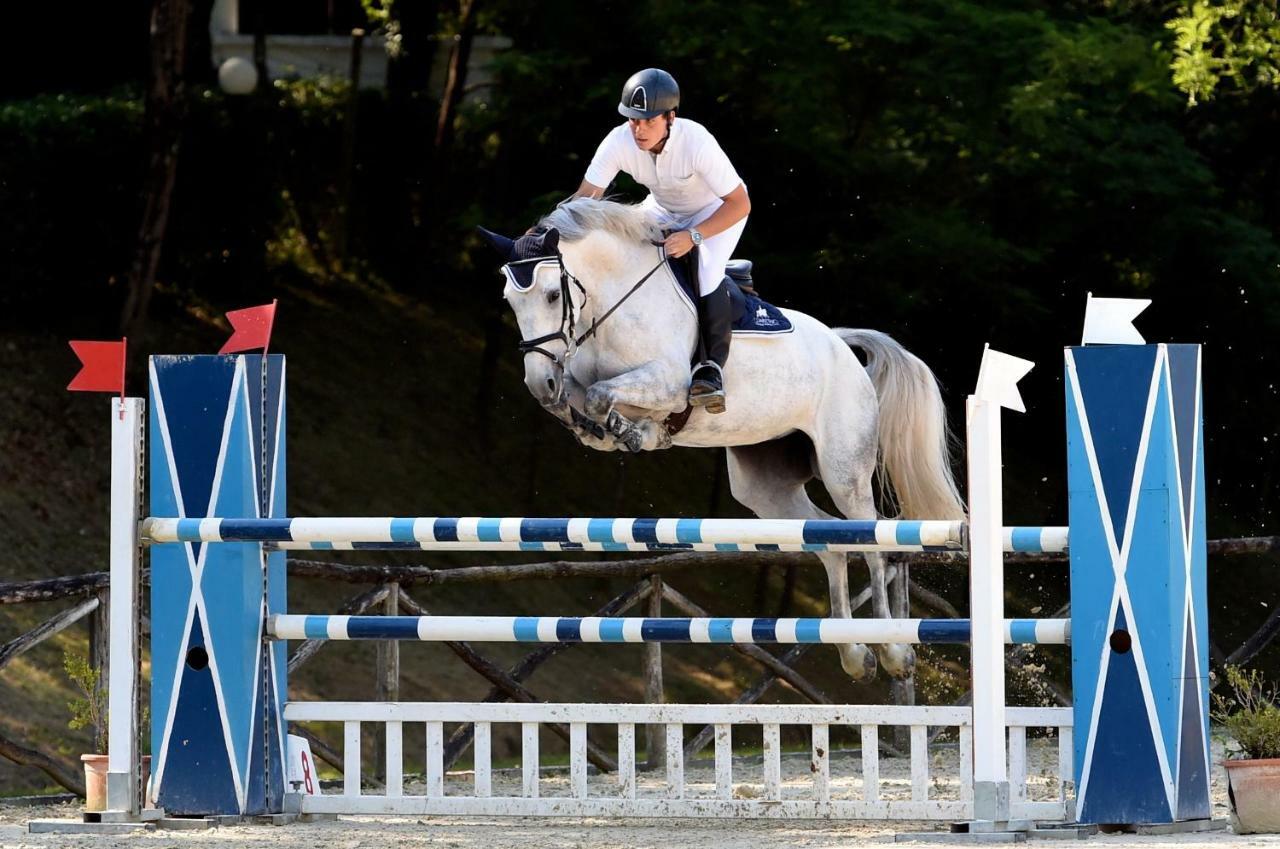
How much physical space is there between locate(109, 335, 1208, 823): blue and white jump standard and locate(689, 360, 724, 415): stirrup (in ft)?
2.50

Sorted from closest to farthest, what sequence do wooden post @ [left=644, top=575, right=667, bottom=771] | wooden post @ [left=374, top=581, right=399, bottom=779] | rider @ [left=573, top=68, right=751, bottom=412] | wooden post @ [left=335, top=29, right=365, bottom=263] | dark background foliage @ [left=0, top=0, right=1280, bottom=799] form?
rider @ [left=573, top=68, right=751, bottom=412] → wooden post @ [left=374, top=581, right=399, bottom=779] → wooden post @ [left=644, top=575, right=667, bottom=771] → dark background foliage @ [left=0, top=0, right=1280, bottom=799] → wooden post @ [left=335, top=29, right=365, bottom=263]

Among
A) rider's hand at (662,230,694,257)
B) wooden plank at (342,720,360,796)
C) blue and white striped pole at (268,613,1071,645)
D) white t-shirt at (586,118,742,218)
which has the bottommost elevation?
wooden plank at (342,720,360,796)

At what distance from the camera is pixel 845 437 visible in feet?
20.3

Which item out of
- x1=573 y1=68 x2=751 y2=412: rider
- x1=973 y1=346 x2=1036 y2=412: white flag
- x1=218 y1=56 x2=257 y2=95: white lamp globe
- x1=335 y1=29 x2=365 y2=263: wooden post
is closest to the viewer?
x1=973 y1=346 x2=1036 y2=412: white flag

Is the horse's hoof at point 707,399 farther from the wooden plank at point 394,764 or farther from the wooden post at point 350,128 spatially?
the wooden post at point 350,128

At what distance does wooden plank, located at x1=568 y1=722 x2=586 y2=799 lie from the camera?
514 cm

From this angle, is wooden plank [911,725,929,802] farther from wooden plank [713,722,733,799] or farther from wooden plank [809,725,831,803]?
wooden plank [713,722,733,799]

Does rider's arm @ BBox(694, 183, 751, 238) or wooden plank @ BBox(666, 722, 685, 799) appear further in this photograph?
rider's arm @ BBox(694, 183, 751, 238)

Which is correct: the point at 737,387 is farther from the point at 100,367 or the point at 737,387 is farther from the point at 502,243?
the point at 100,367

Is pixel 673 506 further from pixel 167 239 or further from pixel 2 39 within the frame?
pixel 2 39

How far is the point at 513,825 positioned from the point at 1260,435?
11.3 metres

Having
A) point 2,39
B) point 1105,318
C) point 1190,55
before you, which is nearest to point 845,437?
point 1105,318

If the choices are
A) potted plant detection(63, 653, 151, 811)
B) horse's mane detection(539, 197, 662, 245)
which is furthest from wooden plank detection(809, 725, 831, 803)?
potted plant detection(63, 653, 151, 811)

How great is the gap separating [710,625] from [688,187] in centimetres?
149
